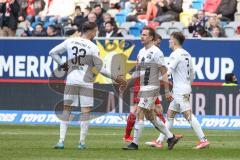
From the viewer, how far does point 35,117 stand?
1038 inches

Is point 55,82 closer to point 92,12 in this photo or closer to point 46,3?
point 92,12

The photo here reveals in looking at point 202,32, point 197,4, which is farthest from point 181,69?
point 197,4

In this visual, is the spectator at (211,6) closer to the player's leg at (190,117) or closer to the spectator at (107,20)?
the spectator at (107,20)

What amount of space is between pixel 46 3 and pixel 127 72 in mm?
7725

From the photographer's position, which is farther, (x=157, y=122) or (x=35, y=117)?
(x=35, y=117)

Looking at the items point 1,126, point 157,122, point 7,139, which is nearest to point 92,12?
point 1,126

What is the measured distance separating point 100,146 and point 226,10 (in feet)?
36.2

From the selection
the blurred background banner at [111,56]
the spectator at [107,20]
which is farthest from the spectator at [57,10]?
the blurred background banner at [111,56]

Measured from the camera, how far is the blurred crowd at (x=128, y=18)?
88.7 feet

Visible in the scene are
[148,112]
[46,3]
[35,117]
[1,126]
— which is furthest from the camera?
[46,3]

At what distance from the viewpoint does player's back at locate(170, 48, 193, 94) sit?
18.1m

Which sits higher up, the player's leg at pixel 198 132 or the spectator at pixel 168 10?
the spectator at pixel 168 10

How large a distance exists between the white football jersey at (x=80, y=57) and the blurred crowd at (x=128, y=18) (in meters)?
9.31

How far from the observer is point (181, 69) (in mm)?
18172
